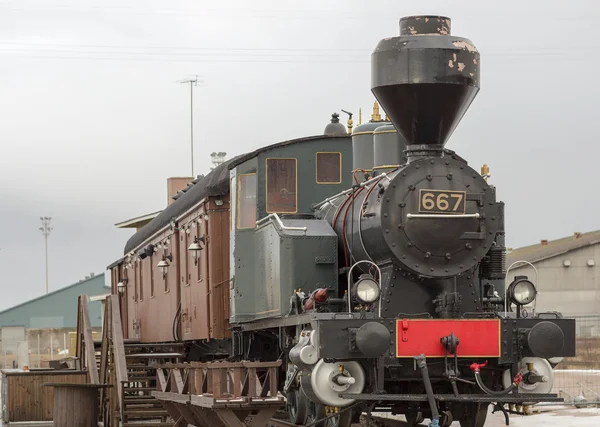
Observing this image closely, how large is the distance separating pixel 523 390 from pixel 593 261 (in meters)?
37.9

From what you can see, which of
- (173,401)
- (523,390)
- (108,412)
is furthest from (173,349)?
(523,390)

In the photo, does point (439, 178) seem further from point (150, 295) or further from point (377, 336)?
point (150, 295)

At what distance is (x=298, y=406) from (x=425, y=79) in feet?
12.9

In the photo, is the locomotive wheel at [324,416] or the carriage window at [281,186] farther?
the carriage window at [281,186]

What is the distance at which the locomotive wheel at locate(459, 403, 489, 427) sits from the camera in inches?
481

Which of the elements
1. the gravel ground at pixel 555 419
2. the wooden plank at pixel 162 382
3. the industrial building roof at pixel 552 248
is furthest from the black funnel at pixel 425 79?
the industrial building roof at pixel 552 248

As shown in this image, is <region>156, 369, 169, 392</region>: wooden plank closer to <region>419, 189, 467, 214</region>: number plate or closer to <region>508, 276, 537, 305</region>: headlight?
<region>419, 189, 467, 214</region>: number plate

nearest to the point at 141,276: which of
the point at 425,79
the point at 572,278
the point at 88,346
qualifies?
the point at 88,346

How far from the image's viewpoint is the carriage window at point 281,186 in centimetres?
1370

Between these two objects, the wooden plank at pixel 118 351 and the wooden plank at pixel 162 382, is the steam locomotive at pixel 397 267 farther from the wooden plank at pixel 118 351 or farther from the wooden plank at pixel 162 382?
the wooden plank at pixel 118 351

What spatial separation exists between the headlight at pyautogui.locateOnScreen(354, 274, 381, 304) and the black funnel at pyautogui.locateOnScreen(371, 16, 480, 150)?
1.60m

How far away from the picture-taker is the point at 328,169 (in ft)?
46.5

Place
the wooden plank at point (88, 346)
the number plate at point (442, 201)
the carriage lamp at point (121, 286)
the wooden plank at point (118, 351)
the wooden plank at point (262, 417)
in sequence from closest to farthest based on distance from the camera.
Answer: the wooden plank at point (262, 417)
the number plate at point (442, 201)
the wooden plank at point (118, 351)
the wooden plank at point (88, 346)
the carriage lamp at point (121, 286)

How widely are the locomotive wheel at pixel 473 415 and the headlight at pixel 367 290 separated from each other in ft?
6.17
